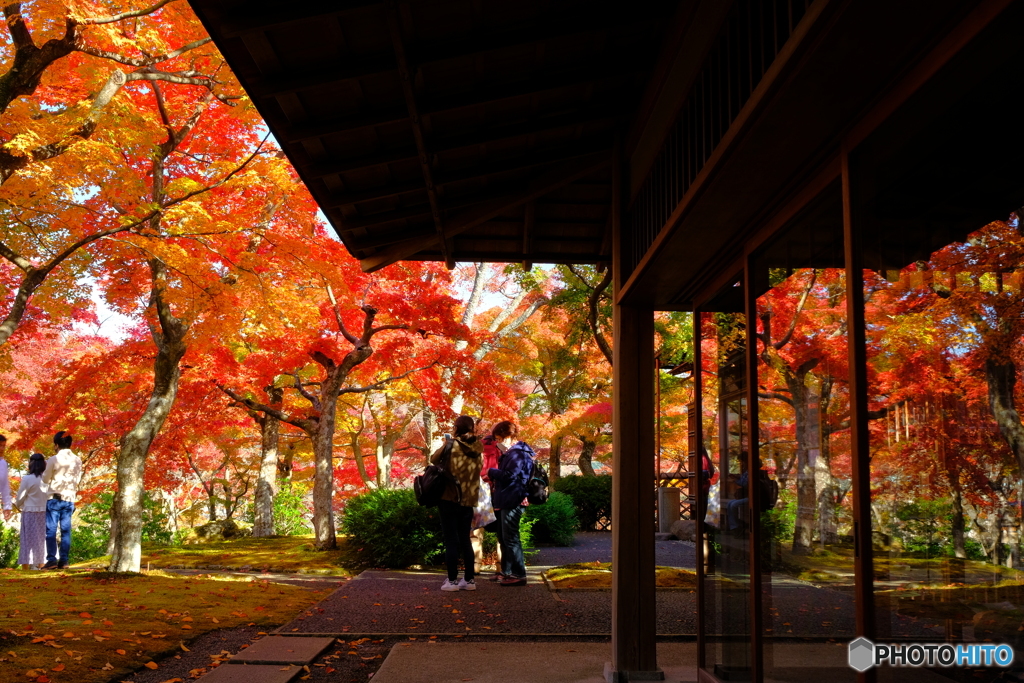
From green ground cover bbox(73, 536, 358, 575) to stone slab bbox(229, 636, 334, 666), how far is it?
4.87m

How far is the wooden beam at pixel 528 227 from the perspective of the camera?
19.0 feet

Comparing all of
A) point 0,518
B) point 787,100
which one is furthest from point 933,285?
point 0,518

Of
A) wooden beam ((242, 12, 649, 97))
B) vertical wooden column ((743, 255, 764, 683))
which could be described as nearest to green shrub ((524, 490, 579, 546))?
vertical wooden column ((743, 255, 764, 683))

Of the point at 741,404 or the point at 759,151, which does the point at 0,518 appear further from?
the point at 759,151

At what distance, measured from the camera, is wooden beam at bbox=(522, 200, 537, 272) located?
580 cm

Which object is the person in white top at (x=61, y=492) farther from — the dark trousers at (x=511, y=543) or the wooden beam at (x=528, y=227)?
the wooden beam at (x=528, y=227)

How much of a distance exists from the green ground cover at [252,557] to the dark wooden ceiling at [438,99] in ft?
22.3

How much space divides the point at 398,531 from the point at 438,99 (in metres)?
7.62

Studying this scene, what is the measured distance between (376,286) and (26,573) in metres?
6.12

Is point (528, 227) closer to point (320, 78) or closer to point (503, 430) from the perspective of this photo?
point (320, 78)

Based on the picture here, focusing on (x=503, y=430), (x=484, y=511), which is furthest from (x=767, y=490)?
(x=484, y=511)

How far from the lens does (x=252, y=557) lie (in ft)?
39.9

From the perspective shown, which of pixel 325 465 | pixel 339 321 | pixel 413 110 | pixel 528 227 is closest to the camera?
pixel 413 110

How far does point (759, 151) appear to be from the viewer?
260 centimetres
